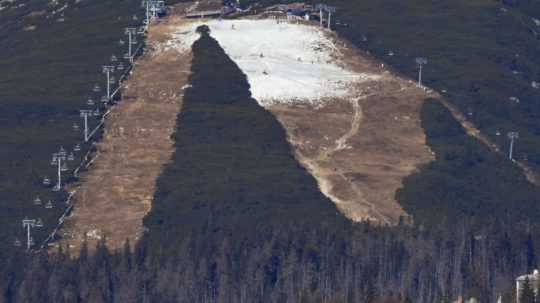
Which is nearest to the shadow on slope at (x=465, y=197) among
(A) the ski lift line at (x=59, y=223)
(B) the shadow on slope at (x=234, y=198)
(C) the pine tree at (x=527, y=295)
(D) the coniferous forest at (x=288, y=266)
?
(B) the shadow on slope at (x=234, y=198)

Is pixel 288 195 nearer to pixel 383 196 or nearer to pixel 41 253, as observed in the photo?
pixel 383 196

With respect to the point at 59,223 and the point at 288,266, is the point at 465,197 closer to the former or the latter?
the point at 59,223

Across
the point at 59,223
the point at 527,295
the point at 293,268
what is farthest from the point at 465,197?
the point at 527,295

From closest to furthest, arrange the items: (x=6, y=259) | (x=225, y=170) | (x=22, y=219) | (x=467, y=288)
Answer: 1. (x=467, y=288)
2. (x=6, y=259)
3. (x=22, y=219)
4. (x=225, y=170)

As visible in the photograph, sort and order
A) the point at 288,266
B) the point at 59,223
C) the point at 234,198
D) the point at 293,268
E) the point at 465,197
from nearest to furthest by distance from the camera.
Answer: the point at 293,268
the point at 288,266
the point at 59,223
the point at 234,198
the point at 465,197

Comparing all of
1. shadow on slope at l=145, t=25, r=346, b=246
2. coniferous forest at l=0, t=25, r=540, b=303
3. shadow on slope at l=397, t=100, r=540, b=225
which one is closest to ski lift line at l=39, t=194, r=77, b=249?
coniferous forest at l=0, t=25, r=540, b=303

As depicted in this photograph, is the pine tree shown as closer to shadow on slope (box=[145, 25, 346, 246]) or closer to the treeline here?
the treeline

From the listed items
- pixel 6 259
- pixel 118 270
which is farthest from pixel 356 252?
pixel 6 259

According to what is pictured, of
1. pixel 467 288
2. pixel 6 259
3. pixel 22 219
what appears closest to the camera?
pixel 467 288
